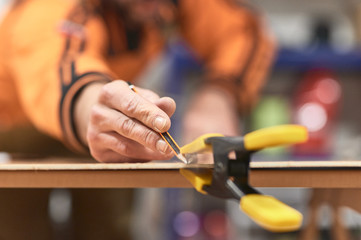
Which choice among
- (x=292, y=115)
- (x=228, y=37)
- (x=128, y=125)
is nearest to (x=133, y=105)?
(x=128, y=125)

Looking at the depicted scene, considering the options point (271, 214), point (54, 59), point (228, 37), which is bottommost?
point (271, 214)

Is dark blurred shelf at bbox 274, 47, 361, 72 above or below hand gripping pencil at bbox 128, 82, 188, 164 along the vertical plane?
above

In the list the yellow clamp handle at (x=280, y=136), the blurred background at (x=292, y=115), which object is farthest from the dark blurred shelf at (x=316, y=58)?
the yellow clamp handle at (x=280, y=136)

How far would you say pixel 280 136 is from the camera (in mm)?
200

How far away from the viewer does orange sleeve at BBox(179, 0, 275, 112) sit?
770 millimetres

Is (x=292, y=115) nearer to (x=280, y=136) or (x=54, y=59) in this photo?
(x=54, y=59)

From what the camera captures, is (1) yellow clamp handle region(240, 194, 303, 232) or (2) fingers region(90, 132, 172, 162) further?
(2) fingers region(90, 132, 172, 162)

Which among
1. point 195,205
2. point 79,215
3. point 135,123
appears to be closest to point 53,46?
point 135,123

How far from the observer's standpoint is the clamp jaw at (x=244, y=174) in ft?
0.60

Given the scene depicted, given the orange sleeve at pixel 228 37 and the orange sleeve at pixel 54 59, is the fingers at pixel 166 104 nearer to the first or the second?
the orange sleeve at pixel 54 59

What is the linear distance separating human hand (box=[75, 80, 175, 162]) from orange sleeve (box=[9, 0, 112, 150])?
0.07 metres

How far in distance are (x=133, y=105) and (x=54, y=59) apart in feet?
0.75

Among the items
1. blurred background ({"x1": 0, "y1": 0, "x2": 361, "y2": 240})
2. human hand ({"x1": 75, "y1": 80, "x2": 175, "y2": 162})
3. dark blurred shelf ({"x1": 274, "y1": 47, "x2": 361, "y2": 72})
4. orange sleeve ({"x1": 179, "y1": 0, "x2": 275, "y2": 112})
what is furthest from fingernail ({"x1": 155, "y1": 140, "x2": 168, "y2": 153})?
dark blurred shelf ({"x1": 274, "y1": 47, "x2": 361, "y2": 72})

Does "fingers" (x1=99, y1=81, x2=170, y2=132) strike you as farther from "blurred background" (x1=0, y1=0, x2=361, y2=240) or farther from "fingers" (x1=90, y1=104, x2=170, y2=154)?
"blurred background" (x1=0, y1=0, x2=361, y2=240)
